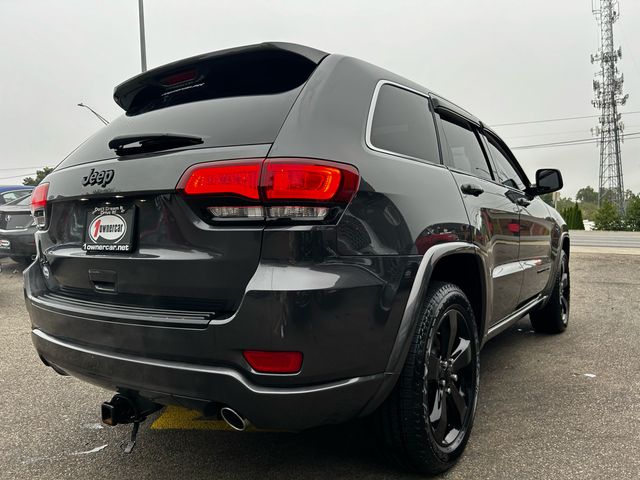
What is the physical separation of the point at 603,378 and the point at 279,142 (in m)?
2.92

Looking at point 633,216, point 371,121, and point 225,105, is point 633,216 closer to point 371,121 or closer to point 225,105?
point 371,121

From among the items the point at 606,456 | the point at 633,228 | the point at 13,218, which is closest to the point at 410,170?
the point at 606,456

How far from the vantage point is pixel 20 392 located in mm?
3318

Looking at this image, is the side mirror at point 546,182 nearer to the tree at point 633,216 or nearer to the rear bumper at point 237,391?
the rear bumper at point 237,391

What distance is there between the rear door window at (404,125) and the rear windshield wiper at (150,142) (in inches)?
27.9

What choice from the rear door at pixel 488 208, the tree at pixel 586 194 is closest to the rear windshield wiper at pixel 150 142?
the rear door at pixel 488 208

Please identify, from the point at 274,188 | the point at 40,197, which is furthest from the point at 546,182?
the point at 40,197

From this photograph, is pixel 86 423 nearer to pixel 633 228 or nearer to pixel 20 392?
pixel 20 392

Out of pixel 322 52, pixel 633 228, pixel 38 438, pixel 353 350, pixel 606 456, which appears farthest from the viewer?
pixel 633 228

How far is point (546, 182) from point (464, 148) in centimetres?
146

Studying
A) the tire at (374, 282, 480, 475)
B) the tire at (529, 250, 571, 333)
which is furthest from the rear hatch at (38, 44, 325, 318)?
the tire at (529, 250, 571, 333)

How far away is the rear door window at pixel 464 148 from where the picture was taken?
2.78 m

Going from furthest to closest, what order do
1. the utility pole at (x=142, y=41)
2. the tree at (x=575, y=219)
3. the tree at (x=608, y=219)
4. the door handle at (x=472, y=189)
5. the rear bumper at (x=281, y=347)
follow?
1. the tree at (x=608, y=219)
2. the tree at (x=575, y=219)
3. the utility pole at (x=142, y=41)
4. the door handle at (x=472, y=189)
5. the rear bumper at (x=281, y=347)

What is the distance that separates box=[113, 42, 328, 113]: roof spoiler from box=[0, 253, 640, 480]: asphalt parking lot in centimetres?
170
